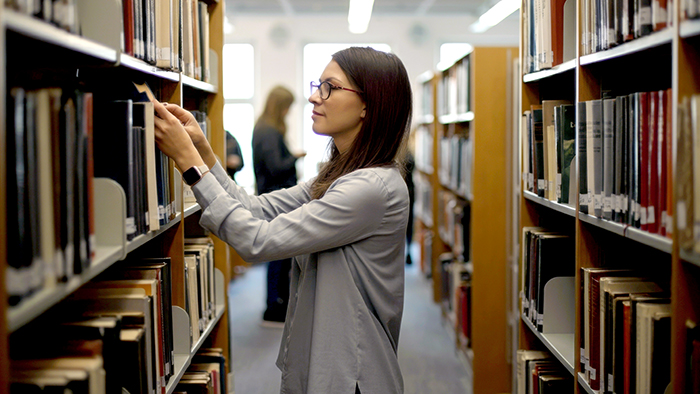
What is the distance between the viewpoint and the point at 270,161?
413 centimetres

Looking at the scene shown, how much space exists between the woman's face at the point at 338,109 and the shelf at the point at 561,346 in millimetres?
844

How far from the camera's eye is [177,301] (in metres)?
1.70

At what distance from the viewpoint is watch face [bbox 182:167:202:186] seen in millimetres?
1369

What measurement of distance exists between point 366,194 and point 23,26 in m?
0.85

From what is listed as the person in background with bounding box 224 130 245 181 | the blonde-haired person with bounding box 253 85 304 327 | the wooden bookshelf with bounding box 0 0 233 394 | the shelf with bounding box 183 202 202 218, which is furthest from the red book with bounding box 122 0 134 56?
the person in background with bounding box 224 130 245 181

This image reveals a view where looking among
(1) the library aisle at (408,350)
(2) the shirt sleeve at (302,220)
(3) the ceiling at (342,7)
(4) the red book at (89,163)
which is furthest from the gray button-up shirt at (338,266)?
(3) the ceiling at (342,7)

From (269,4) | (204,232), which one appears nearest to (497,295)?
(204,232)

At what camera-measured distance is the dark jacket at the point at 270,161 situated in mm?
4129

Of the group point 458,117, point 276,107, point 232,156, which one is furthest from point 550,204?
point 232,156

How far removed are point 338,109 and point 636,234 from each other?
2.55 feet

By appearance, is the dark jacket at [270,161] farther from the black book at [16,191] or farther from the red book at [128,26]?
the black book at [16,191]

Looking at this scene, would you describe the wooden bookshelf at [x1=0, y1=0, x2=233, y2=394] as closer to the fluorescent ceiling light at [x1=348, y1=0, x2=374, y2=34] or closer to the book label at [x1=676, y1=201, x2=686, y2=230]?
the book label at [x1=676, y1=201, x2=686, y2=230]

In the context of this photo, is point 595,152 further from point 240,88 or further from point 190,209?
point 240,88

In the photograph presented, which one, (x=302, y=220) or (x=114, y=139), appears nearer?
(x=114, y=139)
